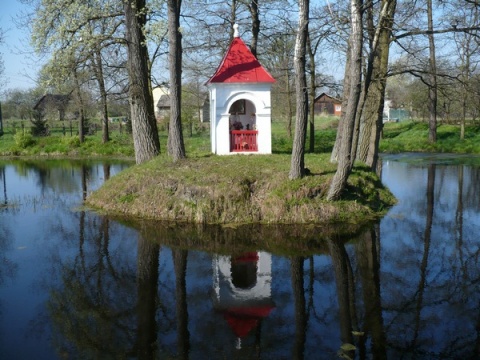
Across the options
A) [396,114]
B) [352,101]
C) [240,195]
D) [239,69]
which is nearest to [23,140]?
[239,69]

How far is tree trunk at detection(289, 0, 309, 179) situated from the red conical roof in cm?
383

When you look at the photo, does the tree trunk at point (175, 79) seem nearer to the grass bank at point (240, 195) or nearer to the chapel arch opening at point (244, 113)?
the grass bank at point (240, 195)

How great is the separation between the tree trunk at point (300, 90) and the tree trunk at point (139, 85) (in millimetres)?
6320

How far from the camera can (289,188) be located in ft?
41.4

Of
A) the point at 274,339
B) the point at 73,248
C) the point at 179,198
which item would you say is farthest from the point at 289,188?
the point at 274,339

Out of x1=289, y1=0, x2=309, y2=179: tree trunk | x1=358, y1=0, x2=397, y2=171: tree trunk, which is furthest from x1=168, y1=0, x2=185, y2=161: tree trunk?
x1=358, y1=0, x2=397, y2=171: tree trunk

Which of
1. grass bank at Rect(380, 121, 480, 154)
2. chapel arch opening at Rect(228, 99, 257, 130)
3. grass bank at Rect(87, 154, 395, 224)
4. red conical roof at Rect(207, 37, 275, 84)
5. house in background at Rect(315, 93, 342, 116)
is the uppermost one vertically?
house in background at Rect(315, 93, 342, 116)

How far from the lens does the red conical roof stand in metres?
16.4

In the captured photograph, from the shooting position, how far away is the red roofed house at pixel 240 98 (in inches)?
648

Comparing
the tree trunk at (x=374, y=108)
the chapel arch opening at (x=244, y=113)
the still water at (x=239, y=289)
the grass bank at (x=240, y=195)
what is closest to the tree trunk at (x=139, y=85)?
the grass bank at (x=240, y=195)

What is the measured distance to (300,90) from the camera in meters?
12.7

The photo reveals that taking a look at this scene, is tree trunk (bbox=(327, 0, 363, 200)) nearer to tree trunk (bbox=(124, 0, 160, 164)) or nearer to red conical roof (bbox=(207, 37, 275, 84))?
red conical roof (bbox=(207, 37, 275, 84))

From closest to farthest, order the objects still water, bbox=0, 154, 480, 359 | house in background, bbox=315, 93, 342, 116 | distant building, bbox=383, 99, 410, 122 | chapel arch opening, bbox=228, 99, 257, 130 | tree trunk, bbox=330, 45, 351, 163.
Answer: still water, bbox=0, 154, 480, 359 → tree trunk, bbox=330, 45, 351, 163 → chapel arch opening, bbox=228, 99, 257, 130 → distant building, bbox=383, 99, 410, 122 → house in background, bbox=315, 93, 342, 116

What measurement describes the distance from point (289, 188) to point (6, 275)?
6834 millimetres
